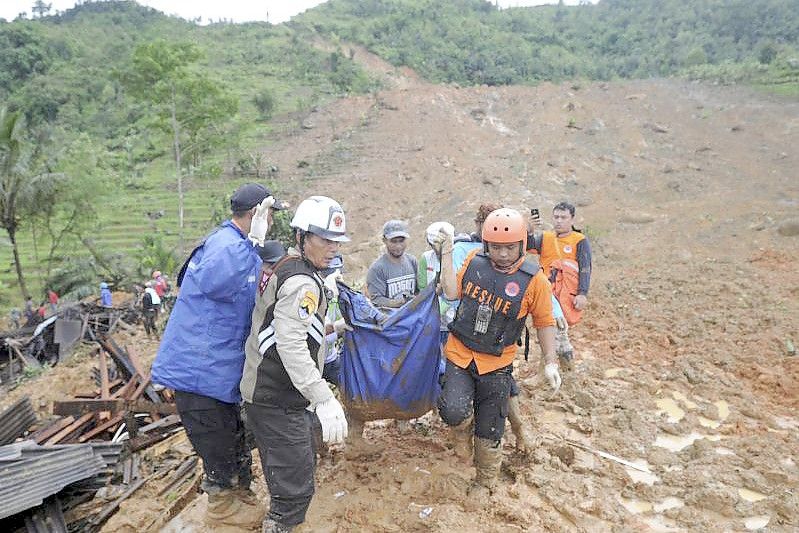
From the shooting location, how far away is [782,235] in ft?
34.8

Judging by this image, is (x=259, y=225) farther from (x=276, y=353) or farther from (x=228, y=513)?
(x=228, y=513)

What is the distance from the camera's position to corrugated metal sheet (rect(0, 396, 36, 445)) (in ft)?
17.3

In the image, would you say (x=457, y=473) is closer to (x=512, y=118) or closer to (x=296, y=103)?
(x=512, y=118)

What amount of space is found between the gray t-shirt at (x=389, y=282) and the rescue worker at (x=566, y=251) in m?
1.26

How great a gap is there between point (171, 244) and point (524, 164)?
13270 mm

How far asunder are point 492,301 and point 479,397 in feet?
2.11

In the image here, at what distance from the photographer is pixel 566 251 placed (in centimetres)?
521

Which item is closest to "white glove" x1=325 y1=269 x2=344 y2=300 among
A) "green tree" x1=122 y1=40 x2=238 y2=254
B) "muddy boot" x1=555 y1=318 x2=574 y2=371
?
"muddy boot" x1=555 y1=318 x2=574 y2=371

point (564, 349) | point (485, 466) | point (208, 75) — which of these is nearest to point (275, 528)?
point (485, 466)

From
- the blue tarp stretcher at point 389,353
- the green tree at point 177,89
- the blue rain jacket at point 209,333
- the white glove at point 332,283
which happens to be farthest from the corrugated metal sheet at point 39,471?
the green tree at point 177,89

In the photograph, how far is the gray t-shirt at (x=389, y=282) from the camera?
431cm

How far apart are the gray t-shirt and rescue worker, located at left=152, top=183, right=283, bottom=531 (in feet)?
4.62

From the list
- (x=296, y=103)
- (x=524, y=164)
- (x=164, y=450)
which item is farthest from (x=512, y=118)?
(x=164, y=450)

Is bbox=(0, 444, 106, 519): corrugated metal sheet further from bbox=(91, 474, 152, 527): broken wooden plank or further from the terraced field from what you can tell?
the terraced field
